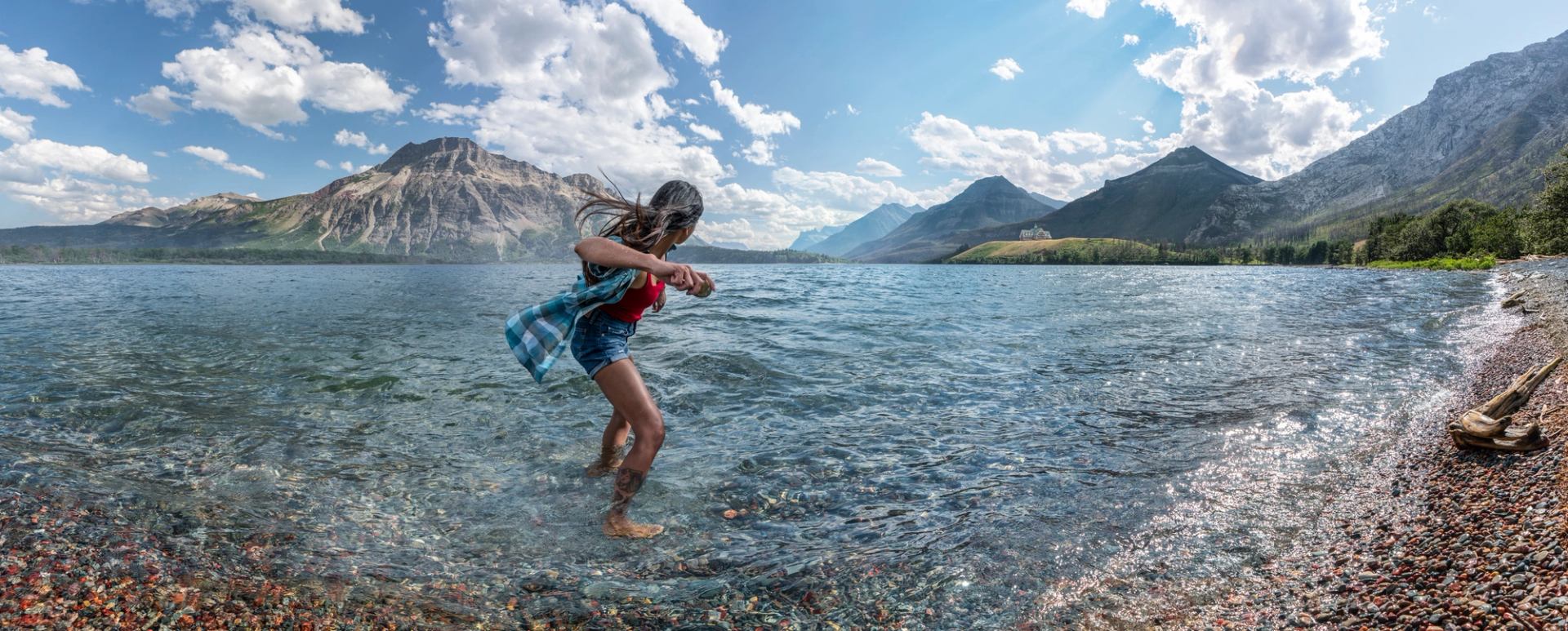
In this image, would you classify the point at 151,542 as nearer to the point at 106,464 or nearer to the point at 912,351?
the point at 106,464

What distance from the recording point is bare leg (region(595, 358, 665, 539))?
6344 mm

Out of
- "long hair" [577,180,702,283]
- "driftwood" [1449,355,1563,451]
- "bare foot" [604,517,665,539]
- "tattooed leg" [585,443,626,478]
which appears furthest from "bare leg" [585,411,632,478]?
"driftwood" [1449,355,1563,451]

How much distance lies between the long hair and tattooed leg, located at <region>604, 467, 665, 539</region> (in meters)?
2.09

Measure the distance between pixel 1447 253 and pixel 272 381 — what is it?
553 ft

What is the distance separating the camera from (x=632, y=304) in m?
6.45

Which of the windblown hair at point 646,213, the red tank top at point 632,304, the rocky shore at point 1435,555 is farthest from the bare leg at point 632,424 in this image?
the rocky shore at point 1435,555

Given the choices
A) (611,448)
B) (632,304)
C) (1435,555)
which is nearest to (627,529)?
(611,448)

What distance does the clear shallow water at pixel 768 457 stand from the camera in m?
5.35

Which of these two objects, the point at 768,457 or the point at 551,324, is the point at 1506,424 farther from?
the point at 551,324

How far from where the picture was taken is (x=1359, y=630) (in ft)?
13.7

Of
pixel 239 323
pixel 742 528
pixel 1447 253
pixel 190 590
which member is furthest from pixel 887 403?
pixel 1447 253

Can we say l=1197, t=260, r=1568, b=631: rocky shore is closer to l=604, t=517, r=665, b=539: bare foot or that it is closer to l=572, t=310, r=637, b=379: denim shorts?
l=604, t=517, r=665, b=539: bare foot

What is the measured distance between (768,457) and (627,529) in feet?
8.89

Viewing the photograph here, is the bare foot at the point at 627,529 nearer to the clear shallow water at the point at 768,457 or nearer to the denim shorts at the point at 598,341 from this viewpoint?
the clear shallow water at the point at 768,457
